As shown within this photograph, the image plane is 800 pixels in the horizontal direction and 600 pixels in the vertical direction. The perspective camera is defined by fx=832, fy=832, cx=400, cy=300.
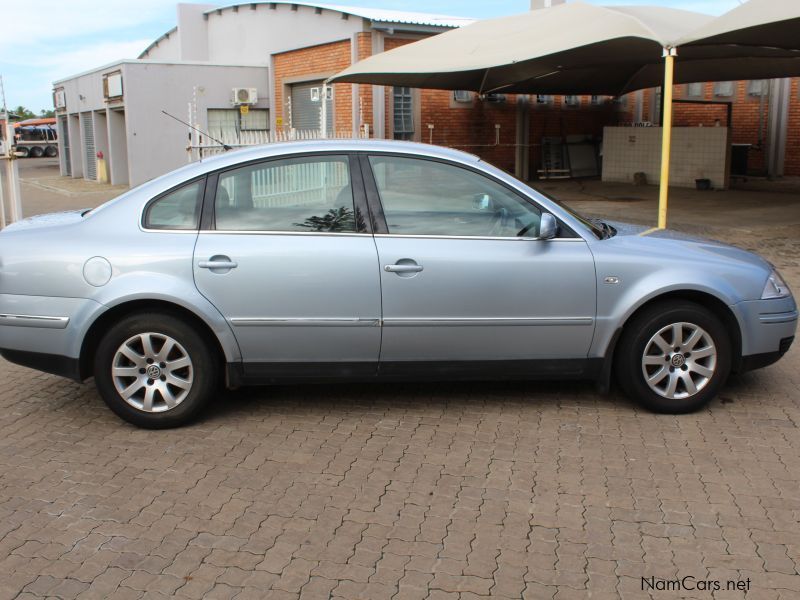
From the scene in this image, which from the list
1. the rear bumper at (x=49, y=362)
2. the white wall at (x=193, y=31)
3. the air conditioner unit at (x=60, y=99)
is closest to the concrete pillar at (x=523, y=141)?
the white wall at (x=193, y=31)

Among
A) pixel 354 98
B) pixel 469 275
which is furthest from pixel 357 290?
pixel 354 98

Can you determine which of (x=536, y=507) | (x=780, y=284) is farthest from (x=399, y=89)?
(x=536, y=507)

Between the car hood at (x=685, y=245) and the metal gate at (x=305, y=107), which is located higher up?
the metal gate at (x=305, y=107)

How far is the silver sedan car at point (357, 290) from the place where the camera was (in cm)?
485

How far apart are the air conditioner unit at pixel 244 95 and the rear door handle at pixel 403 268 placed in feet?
71.7

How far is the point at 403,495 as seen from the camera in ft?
13.5

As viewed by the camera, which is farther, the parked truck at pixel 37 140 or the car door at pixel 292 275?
the parked truck at pixel 37 140

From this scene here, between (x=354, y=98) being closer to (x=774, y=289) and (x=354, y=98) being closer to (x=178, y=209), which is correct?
(x=178, y=209)

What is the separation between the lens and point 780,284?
5.37m

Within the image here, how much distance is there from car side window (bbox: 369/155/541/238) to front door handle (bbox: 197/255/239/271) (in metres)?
0.97

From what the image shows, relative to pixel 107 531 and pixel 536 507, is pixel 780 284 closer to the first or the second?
pixel 536 507

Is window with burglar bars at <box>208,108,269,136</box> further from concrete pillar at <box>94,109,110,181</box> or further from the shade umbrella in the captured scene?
the shade umbrella

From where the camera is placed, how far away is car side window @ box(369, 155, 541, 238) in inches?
200

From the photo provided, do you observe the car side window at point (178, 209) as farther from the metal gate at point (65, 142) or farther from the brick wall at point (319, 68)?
the metal gate at point (65, 142)
